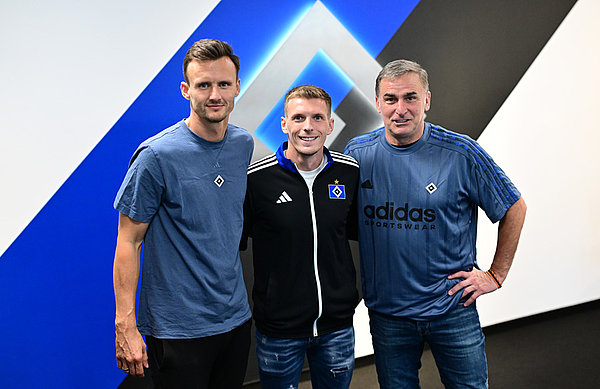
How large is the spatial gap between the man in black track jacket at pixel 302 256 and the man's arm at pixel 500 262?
1.30ft

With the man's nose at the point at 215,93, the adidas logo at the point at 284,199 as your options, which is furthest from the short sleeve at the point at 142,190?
the adidas logo at the point at 284,199

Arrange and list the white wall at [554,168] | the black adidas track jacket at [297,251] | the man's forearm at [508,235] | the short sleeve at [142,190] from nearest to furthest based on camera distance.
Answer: the short sleeve at [142,190] < the black adidas track jacket at [297,251] < the man's forearm at [508,235] < the white wall at [554,168]

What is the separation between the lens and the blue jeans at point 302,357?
5.03ft

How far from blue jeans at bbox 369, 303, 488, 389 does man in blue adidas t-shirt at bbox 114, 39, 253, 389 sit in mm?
561

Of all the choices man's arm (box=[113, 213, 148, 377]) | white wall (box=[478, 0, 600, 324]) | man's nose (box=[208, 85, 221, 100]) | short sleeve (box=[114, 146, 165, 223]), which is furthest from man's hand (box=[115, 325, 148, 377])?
white wall (box=[478, 0, 600, 324])

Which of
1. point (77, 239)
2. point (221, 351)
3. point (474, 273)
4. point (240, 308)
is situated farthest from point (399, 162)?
point (77, 239)

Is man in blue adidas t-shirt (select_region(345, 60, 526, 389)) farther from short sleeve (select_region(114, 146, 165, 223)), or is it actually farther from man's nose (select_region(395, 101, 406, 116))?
short sleeve (select_region(114, 146, 165, 223))

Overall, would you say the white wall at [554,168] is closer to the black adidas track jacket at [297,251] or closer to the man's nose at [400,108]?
the man's nose at [400,108]

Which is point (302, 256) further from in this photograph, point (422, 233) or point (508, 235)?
point (508, 235)

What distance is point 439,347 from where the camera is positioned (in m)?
1.62

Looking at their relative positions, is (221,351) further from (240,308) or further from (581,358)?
(581,358)

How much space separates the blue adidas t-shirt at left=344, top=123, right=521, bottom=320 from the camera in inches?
62.6

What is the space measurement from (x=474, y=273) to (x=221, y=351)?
0.91m

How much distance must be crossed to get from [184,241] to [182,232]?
0.03 metres
